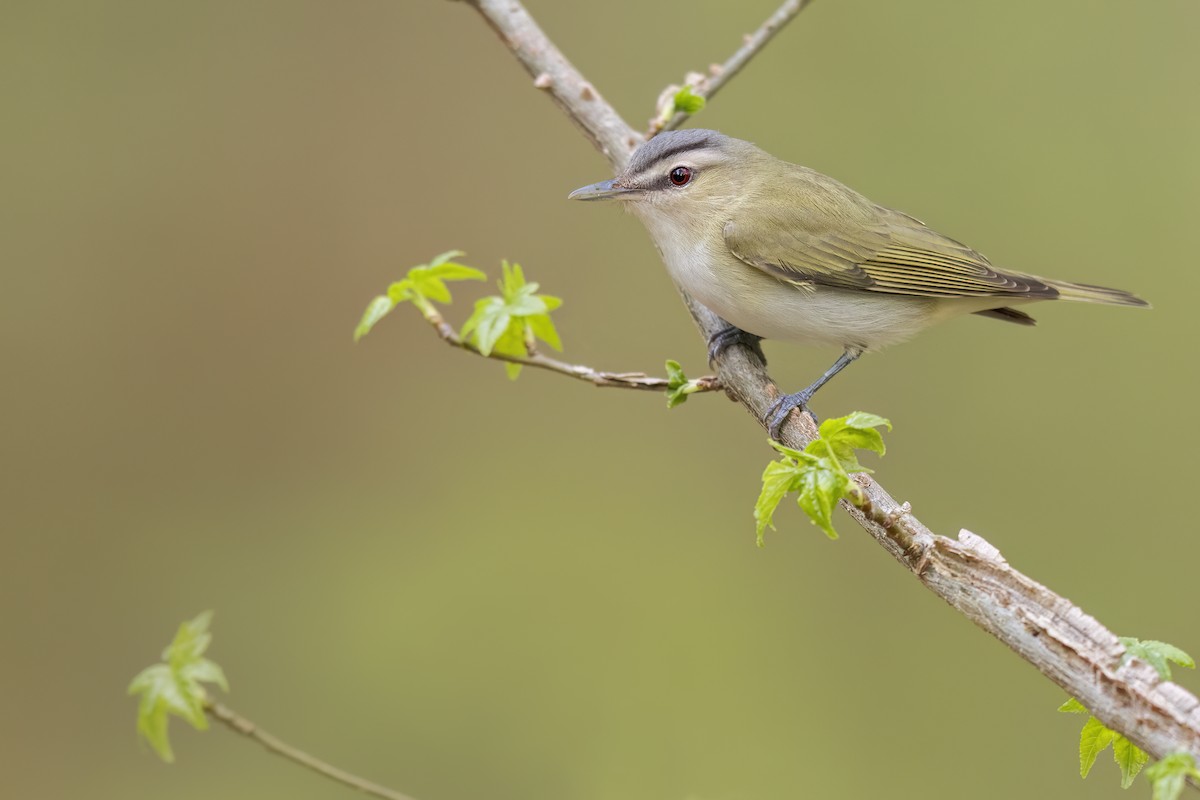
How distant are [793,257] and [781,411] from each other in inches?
29.1

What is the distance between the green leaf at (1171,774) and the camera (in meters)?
1.53

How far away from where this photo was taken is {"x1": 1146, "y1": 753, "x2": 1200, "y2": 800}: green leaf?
153 cm

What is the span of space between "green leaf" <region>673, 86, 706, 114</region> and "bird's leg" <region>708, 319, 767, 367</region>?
638 millimetres

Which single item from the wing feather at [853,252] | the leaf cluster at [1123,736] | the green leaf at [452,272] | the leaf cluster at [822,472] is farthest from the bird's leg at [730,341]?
the leaf cluster at [1123,736]

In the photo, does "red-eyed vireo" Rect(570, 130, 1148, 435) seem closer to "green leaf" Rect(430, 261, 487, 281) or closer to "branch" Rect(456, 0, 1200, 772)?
"green leaf" Rect(430, 261, 487, 281)

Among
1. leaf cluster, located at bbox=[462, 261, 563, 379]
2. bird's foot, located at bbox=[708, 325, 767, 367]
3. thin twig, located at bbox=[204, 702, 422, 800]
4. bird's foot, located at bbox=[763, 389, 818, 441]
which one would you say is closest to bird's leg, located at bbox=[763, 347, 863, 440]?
bird's foot, located at bbox=[763, 389, 818, 441]

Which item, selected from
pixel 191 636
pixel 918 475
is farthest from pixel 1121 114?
pixel 191 636

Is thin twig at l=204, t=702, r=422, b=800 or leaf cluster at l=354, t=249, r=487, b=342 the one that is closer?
thin twig at l=204, t=702, r=422, b=800

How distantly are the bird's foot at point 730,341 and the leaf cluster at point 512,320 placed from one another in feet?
2.60

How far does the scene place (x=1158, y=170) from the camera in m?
5.64

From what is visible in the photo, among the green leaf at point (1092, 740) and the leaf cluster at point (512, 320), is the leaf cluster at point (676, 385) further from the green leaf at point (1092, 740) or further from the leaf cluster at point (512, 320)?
the green leaf at point (1092, 740)

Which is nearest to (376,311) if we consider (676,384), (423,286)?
(423,286)

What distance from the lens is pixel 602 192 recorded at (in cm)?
348

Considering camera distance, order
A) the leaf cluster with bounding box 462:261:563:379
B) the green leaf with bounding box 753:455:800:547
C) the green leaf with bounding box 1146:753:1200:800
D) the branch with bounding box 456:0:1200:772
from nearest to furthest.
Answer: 1. the green leaf with bounding box 1146:753:1200:800
2. the branch with bounding box 456:0:1200:772
3. the green leaf with bounding box 753:455:800:547
4. the leaf cluster with bounding box 462:261:563:379
